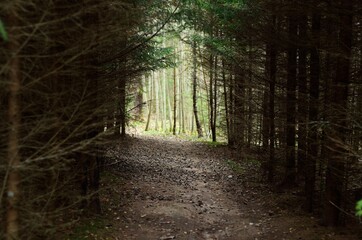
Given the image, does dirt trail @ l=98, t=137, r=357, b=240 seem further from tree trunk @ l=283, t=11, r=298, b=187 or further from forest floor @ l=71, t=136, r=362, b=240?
tree trunk @ l=283, t=11, r=298, b=187

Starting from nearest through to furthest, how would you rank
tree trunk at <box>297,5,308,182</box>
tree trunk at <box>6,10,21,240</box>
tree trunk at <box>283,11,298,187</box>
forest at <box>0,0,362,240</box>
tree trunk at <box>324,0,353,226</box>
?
tree trunk at <box>6,10,21,240</box>, forest at <box>0,0,362,240</box>, tree trunk at <box>324,0,353,226</box>, tree trunk at <box>297,5,308,182</box>, tree trunk at <box>283,11,298,187</box>

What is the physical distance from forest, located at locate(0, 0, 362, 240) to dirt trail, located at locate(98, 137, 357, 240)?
2.5 inches

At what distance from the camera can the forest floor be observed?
9086 mm

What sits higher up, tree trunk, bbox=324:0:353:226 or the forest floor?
tree trunk, bbox=324:0:353:226

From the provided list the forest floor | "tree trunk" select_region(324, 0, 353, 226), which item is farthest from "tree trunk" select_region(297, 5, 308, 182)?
the forest floor

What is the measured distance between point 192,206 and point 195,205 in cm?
19

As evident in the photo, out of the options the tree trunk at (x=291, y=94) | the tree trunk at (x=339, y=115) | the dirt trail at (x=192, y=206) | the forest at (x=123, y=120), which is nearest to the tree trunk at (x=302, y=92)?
the forest at (x=123, y=120)

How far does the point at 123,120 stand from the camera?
37.9 ft

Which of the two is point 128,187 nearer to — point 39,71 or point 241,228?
point 241,228

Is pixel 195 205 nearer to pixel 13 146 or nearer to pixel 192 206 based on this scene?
pixel 192 206

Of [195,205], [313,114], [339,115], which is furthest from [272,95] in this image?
[195,205]

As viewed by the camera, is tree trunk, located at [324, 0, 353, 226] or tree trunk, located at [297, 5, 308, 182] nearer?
tree trunk, located at [324, 0, 353, 226]

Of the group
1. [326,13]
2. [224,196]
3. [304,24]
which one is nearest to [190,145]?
[224,196]

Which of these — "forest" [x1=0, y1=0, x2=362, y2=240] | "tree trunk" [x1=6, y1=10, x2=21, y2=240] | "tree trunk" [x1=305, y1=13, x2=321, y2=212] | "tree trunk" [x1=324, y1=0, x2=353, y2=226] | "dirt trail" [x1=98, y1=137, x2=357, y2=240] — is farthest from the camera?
"tree trunk" [x1=305, y1=13, x2=321, y2=212]
